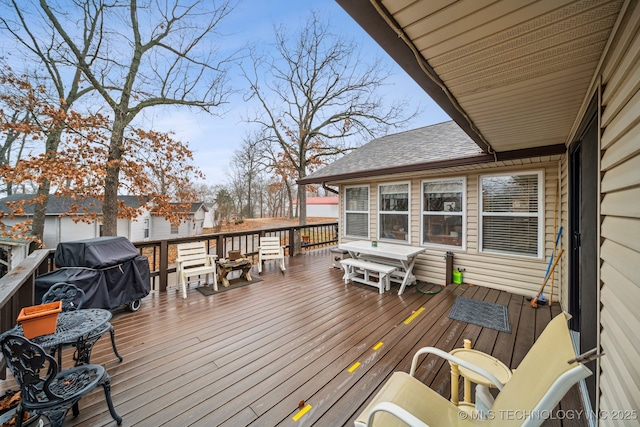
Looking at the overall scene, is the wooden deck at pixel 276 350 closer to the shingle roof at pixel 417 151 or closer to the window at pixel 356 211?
the window at pixel 356 211

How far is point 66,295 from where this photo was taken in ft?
8.34

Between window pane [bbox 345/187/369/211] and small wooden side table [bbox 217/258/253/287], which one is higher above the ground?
window pane [bbox 345/187/369/211]

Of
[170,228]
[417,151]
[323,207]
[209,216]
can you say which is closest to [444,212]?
[417,151]

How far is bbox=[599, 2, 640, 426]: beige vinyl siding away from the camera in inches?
37.7

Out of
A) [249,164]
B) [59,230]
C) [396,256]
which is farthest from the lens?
[249,164]

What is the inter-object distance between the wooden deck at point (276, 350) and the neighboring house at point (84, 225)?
749 cm

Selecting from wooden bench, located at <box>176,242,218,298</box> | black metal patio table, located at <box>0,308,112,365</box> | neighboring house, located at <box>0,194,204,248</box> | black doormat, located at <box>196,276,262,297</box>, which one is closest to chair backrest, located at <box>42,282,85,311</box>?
black metal patio table, located at <box>0,308,112,365</box>

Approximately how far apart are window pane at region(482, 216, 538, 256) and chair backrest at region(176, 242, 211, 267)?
→ 543 centimetres

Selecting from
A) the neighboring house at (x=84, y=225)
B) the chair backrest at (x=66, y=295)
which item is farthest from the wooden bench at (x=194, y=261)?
the neighboring house at (x=84, y=225)

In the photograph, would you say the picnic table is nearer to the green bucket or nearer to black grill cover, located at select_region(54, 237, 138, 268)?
the green bucket

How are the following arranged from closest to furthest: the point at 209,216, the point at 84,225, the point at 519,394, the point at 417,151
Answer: the point at 519,394 < the point at 417,151 < the point at 84,225 < the point at 209,216

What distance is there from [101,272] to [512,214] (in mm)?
6559

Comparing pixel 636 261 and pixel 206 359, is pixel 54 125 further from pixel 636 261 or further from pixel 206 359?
pixel 636 261

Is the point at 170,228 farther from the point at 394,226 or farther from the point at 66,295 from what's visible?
the point at 394,226
